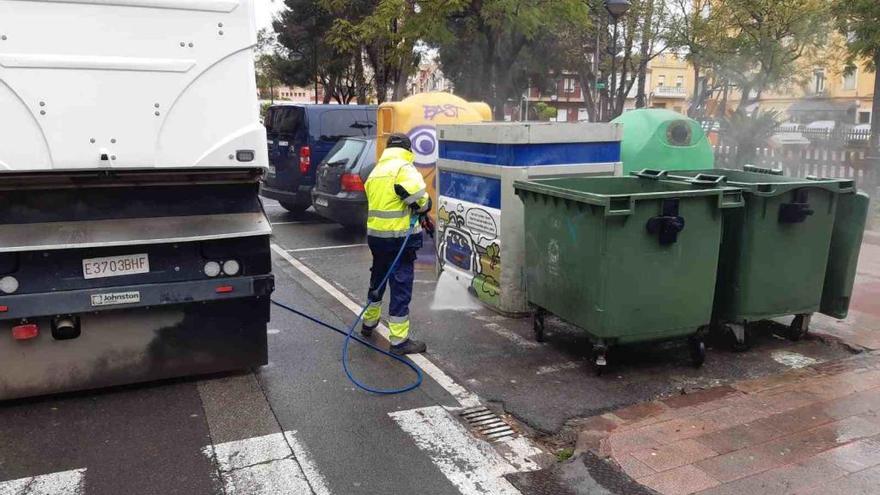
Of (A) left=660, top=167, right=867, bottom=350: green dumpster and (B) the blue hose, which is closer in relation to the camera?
(B) the blue hose

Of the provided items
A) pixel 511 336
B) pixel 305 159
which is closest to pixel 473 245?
pixel 511 336

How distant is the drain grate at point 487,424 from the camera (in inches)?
174

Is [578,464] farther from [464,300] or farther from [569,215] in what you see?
[464,300]

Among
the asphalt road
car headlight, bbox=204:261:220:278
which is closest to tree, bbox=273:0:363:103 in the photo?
the asphalt road

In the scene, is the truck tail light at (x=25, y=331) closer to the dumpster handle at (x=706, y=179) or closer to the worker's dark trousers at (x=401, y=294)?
the worker's dark trousers at (x=401, y=294)

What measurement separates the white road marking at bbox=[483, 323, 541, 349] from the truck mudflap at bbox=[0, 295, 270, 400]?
2.04 meters

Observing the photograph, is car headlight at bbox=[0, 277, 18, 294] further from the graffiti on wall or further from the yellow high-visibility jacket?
the graffiti on wall

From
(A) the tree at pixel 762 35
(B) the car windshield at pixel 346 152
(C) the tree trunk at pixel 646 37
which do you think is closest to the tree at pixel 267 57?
(C) the tree trunk at pixel 646 37

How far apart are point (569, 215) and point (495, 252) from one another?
1.49m

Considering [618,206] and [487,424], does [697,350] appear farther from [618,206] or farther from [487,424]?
[487,424]

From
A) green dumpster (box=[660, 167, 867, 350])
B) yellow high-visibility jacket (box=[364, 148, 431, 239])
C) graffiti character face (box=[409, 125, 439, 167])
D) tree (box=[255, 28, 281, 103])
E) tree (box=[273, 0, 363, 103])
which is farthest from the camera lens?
tree (box=[255, 28, 281, 103])

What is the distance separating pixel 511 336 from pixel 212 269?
8.42 ft

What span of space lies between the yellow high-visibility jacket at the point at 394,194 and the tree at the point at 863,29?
10609 millimetres

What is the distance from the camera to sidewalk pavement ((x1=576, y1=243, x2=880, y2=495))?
382 centimetres
